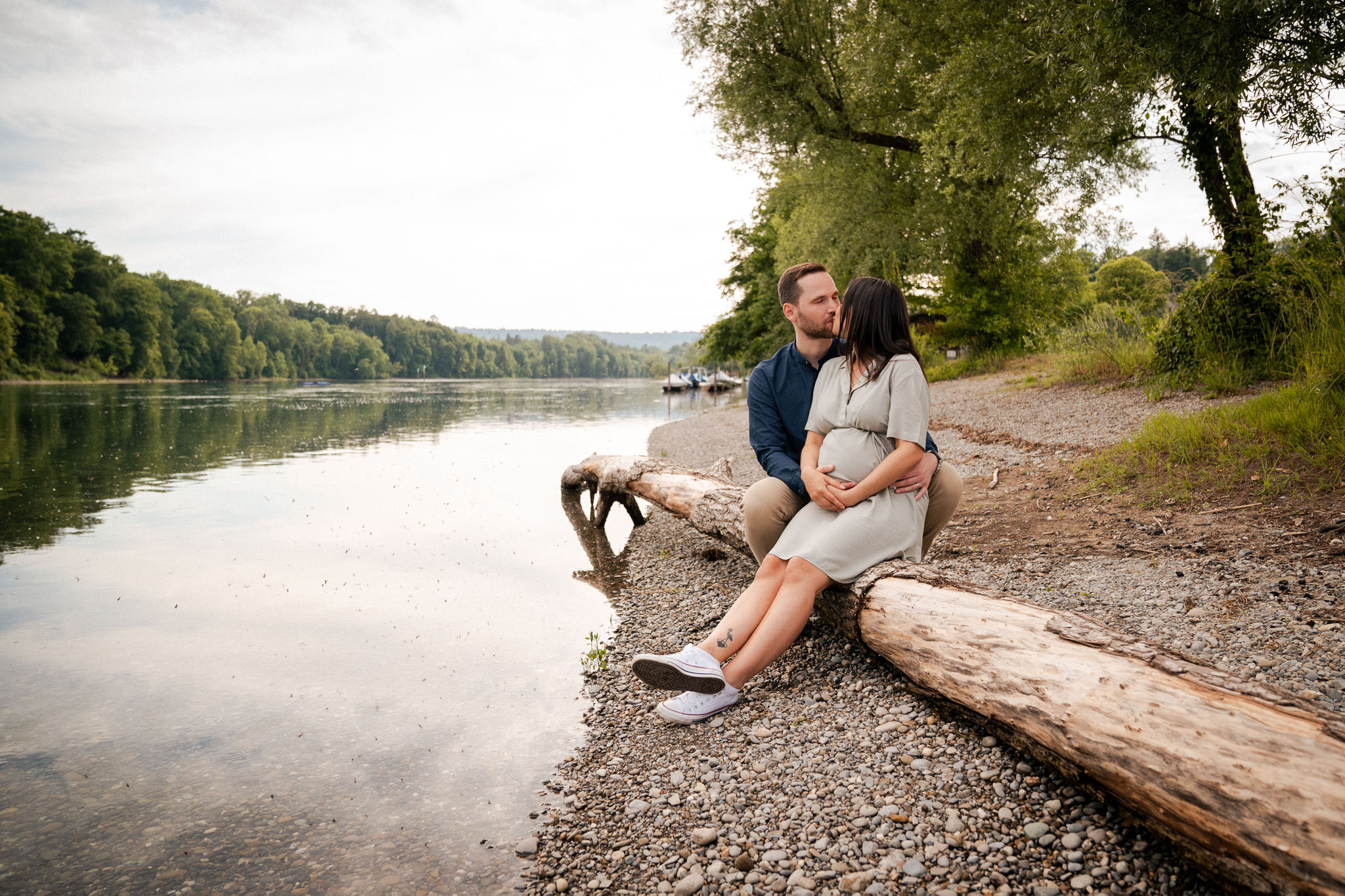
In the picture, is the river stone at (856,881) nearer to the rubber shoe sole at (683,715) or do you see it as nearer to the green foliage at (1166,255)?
the rubber shoe sole at (683,715)

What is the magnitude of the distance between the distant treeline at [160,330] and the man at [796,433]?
70.7 m

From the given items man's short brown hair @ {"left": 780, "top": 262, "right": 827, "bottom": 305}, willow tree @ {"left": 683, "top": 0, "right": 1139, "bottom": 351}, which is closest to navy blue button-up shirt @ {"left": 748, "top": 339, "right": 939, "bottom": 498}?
man's short brown hair @ {"left": 780, "top": 262, "right": 827, "bottom": 305}

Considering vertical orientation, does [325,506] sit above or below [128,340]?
below

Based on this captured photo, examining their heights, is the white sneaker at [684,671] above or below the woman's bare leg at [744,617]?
below

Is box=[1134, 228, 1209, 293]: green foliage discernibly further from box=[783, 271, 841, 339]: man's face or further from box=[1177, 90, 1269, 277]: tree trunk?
box=[783, 271, 841, 339]: man's face

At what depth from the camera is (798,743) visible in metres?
3.43

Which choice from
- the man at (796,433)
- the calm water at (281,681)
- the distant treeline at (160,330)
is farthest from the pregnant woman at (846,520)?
the distant treeline at (160,330)

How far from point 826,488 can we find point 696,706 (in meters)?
1.27

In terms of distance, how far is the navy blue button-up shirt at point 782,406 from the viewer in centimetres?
448

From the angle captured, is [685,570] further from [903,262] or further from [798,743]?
[903,262]

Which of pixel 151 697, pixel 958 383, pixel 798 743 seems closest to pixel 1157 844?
pixel 798 743

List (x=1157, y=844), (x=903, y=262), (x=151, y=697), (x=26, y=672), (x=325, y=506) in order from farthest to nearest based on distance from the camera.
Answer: (x=903, y=262)
(x=325, y=506)
(x=26, y=672)
(x=151, y=697)
(x=1157, y=844)

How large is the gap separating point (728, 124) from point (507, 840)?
19455 mm

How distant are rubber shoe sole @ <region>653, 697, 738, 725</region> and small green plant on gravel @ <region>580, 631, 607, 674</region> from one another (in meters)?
1.14
